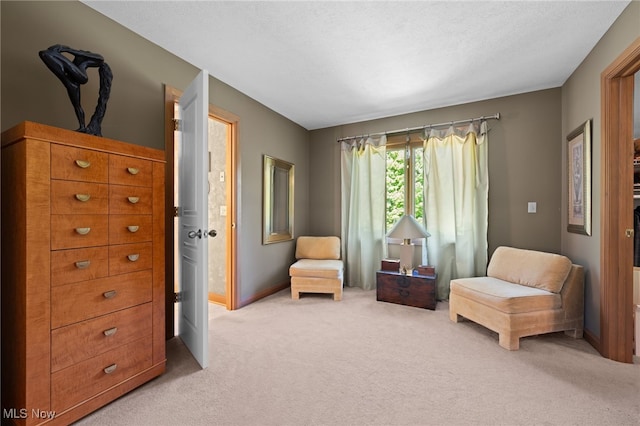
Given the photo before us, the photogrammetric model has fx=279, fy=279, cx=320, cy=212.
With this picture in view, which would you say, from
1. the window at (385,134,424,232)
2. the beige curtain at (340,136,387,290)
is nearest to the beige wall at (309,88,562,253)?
the window at (385,134,424,232)

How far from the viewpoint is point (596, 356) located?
82.6 inches

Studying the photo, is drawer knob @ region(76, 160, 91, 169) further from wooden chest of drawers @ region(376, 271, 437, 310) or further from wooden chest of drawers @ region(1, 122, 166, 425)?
wooden chest of drawers @ region(376, 271, 437, 310)

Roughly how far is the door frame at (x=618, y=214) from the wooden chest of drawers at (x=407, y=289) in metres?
1.38

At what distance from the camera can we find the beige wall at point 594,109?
191 centimetres

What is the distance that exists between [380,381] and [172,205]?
82.7 inches

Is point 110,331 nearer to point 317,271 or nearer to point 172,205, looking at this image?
point 172,205

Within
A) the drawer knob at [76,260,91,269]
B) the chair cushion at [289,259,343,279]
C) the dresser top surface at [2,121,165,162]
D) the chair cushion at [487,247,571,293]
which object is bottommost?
the chair cushion at [289,259,343,279]

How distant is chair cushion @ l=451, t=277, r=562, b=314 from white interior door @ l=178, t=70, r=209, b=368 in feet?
7.38

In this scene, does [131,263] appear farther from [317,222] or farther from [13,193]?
[317,222]

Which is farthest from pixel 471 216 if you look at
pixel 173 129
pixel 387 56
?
pixel 173 129

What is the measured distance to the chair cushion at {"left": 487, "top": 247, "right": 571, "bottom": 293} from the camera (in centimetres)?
235

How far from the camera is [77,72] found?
59.8 inches

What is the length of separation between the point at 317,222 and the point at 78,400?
337cm

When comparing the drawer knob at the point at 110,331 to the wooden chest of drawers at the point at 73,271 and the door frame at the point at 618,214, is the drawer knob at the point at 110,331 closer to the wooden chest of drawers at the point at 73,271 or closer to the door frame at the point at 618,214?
the wooden chest of drawers at the point at 73,271
